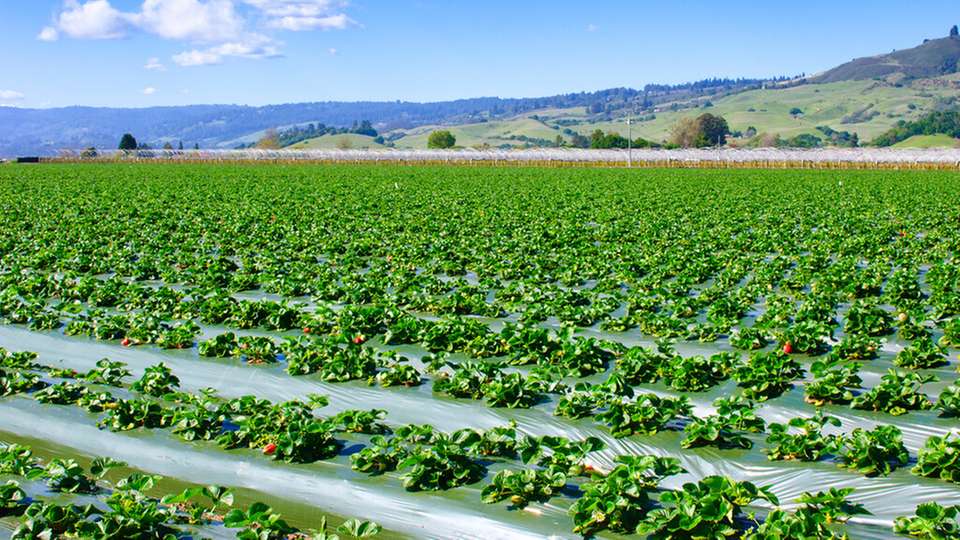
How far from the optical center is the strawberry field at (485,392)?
6.97 m

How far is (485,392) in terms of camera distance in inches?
392

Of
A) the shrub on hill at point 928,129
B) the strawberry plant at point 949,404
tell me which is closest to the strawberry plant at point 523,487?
the strawberry plant at point 949,404

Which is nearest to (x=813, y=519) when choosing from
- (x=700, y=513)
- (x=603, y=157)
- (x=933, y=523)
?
(x=700, y=513)

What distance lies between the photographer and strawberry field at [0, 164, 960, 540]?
6973 millimetres

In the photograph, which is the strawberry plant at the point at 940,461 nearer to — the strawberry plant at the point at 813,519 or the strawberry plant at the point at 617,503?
the strawberry plant at the point at 813,519

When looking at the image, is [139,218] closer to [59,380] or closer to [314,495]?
[59,380]

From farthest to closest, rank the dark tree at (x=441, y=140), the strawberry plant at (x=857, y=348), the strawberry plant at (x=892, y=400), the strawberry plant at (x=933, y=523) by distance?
the dark tree at (x=441, y=140) < the strawberry plant at (x=857, y=348) < the strawberry plant at (x=892, y=400) < the strawberry plant at (x=933, y=523)

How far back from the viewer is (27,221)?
30.5 metres

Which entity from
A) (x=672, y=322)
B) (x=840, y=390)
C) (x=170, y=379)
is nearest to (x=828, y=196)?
(x=672, y=322)

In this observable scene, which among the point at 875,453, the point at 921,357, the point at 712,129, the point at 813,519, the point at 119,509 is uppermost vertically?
the point at 712,129

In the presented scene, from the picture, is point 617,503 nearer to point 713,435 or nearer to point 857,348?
point 713,435

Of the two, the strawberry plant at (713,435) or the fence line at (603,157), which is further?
the fence line at (603,157)

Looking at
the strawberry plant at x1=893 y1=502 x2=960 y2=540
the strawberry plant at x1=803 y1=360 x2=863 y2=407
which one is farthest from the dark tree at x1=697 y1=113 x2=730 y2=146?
the strawberry plant at x1=893 y1=502 x2=960 y2=540

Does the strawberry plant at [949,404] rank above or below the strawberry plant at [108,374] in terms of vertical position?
below
